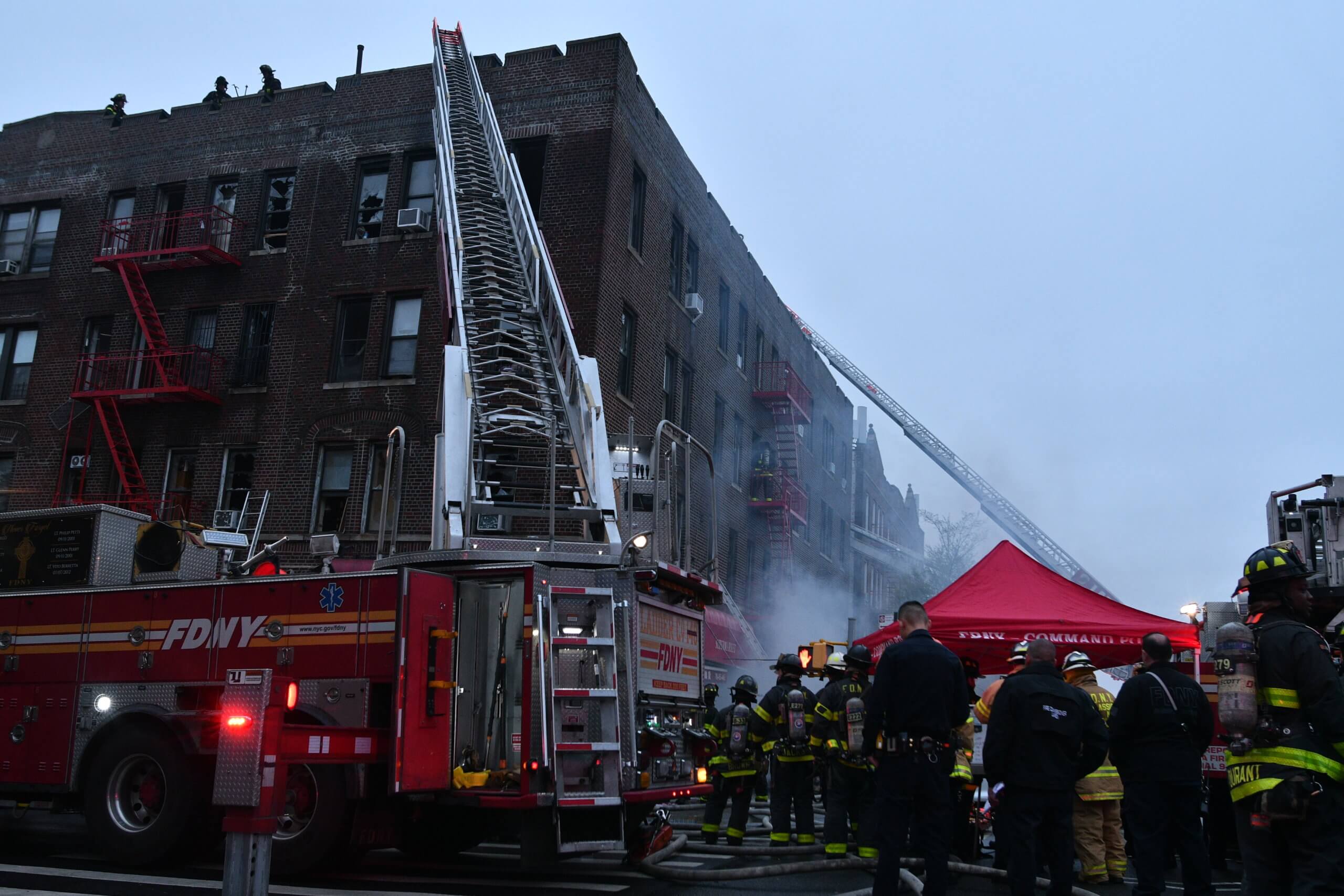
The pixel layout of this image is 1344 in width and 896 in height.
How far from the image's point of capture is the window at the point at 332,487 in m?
19.4

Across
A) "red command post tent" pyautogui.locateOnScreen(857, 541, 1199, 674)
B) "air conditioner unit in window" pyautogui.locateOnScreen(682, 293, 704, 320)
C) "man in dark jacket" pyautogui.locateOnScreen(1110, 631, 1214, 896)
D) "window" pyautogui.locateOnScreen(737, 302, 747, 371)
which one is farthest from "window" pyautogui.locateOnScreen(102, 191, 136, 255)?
"man in dark jacket" pyautogui.locateOnScreen(1110, 631, 1214, 896)

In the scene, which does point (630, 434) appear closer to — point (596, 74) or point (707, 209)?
point (596, 74)

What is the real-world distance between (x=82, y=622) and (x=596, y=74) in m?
13.9

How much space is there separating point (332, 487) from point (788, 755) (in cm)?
1214

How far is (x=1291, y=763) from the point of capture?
448cm

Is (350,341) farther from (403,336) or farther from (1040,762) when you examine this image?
(1040,762)

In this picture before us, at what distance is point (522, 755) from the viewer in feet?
22.2

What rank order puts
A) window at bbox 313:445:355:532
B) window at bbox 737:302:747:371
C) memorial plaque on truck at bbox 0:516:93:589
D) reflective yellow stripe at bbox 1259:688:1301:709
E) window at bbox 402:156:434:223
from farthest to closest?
window at bbox 737:302:747:371, window at bbox 402:156:434:223, window at bbox 313:445:355:532, memorial plaque on truck at bbox 0:516:93:589, reflective yellow stripe at bbox 1259:688:1301:709

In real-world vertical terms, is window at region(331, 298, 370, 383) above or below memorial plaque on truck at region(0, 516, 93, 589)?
above

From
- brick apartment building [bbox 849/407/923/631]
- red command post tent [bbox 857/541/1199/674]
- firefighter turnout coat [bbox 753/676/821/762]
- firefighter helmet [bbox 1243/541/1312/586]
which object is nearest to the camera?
firefighter helmet [bbox 1243/541/1312/586]

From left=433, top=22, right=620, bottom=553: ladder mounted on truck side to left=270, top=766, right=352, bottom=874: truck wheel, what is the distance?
5.90ft

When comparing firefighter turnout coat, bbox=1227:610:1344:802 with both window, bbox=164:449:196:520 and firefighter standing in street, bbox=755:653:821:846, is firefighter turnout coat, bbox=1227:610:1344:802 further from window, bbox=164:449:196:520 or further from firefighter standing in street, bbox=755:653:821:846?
window, bbox=164:449:196:520

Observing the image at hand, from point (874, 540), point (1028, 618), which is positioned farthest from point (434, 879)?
point (874, 540)

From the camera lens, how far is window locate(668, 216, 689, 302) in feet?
75.3
